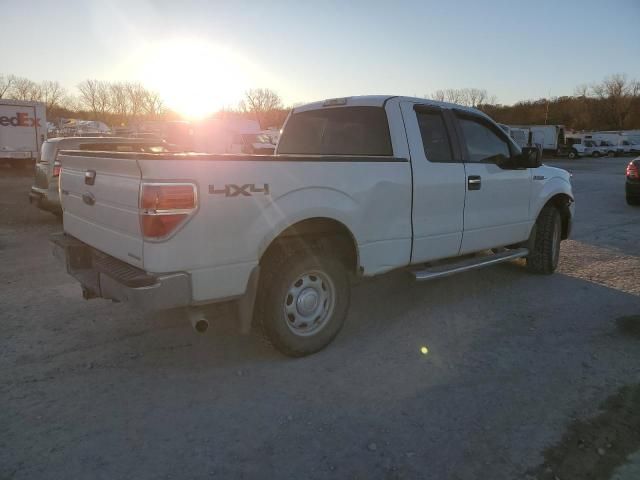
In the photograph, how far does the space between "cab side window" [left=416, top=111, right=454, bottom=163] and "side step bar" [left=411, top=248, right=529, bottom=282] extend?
995 millimetres

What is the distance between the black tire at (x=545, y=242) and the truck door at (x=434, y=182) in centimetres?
177

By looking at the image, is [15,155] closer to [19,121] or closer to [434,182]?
[19,121]

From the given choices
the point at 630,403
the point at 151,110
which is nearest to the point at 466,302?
the point at 630,403

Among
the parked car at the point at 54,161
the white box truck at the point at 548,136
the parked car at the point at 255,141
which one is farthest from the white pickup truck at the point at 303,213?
the white box truck at the point at 548,136

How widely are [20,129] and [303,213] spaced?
2139cm

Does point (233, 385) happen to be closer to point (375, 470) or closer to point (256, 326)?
point (256, 326)

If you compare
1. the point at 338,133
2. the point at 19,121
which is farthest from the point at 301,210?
the point at 19,121

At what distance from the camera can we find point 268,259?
3.57m

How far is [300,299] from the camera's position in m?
3.69

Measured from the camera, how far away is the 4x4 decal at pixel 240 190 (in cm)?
299

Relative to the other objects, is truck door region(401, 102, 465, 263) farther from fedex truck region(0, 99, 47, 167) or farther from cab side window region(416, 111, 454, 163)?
fedex truck region(0, 99, 47, 167)

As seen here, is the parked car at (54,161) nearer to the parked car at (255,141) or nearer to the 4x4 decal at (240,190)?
the 4x4 decal at (240,190)

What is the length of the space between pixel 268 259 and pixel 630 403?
2.55 metres

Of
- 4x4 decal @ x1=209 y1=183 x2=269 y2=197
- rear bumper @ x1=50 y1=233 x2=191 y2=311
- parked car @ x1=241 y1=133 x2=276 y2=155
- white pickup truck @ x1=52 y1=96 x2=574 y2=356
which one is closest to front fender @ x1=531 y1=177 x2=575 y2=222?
white pickup truck @ x1=52 y1=96 x2=574 y2=356
